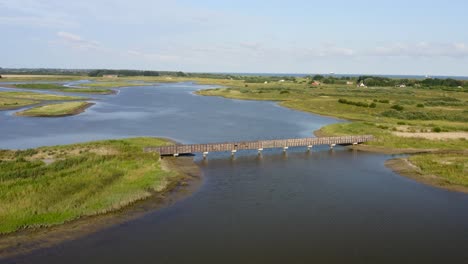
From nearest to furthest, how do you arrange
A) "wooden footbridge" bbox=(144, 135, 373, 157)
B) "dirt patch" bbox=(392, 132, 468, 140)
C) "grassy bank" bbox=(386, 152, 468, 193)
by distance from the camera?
"grassy bank" bbox=(386, 152, 468, 193), "wooden footbridge" bbox=(144, 135, 373, 157), "dirt patch" bbox=(392, 132, 468, 140)

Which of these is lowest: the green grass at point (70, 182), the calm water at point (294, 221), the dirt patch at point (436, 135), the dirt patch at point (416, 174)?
the calm water at point (294, 221)

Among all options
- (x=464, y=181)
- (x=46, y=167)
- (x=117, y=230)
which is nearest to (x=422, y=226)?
(x=464, y=181)

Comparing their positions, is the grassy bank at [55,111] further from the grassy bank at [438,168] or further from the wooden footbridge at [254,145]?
the grassy bank at [438,168]

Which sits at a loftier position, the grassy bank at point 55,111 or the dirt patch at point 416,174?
the grassy bank at point 55,111

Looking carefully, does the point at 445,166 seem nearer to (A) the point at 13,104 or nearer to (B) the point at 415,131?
(B) the point at 415,131

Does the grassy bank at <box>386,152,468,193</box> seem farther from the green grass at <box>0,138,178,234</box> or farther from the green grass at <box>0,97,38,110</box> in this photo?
the green grass at <box>0,97,38,110</box>

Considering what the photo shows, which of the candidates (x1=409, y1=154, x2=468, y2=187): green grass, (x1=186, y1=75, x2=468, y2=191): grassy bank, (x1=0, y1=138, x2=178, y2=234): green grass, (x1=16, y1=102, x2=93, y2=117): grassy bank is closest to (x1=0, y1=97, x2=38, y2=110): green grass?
(x1=16, y1=102, x2=93, y2=117): grassy bank

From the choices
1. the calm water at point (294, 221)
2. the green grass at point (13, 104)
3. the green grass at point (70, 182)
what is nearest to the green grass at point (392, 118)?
the calm water at point (294, 221)
